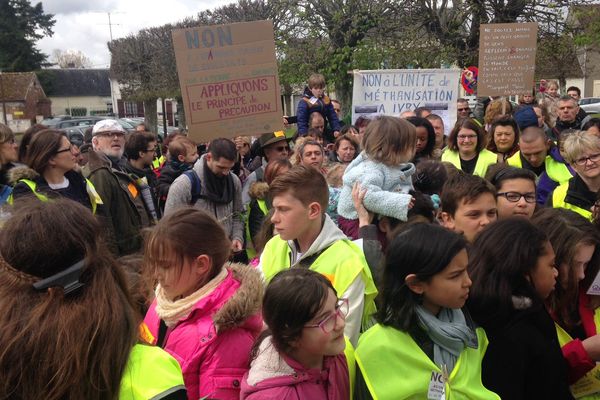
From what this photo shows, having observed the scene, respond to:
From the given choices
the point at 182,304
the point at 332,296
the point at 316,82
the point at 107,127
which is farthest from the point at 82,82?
the point at 332,296

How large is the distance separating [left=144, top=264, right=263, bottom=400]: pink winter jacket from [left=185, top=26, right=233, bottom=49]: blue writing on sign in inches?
145

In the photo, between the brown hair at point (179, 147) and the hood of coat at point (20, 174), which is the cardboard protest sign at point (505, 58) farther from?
the hood of coat at point (20, 174)

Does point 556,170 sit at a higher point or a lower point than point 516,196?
lower

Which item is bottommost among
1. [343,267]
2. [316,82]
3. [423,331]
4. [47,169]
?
[423,331]

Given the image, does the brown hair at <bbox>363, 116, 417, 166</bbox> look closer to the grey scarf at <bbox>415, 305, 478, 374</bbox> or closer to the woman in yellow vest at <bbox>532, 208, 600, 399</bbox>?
the woman in yellow vest at <bbox>532, 208, 600, 399</bbox>

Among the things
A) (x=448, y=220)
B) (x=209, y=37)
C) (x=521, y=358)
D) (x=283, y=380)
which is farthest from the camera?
(x=209, y=37)

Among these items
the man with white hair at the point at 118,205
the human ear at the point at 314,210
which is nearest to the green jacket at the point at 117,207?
the man with white hair at the point at 118,205

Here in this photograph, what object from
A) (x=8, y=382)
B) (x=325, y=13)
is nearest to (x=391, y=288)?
(x=8, y=382)

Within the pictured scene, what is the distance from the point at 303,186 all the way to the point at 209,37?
9.88ft

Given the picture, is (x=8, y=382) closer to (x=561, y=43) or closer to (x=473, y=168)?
(x=473, y=168)

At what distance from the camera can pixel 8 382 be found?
4.80 feet

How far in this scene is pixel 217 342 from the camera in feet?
7.36

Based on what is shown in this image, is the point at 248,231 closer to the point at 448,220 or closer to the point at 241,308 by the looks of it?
the point at 448,220

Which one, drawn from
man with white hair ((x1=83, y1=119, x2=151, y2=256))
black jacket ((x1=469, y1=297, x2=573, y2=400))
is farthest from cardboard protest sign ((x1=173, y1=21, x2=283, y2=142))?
black jacket ((x1=469, y1=297, x2=573, y2=400))
